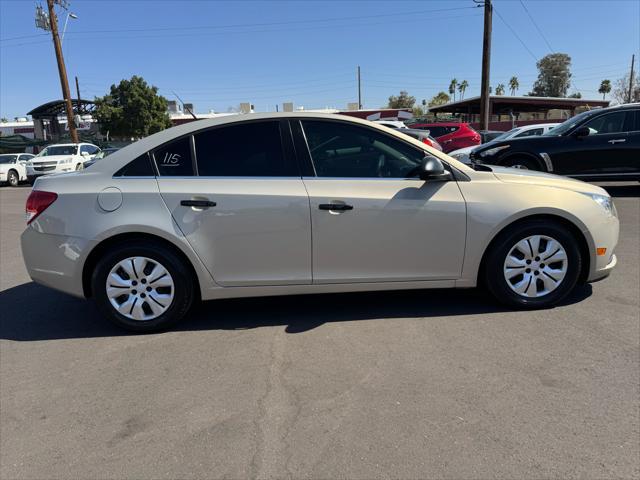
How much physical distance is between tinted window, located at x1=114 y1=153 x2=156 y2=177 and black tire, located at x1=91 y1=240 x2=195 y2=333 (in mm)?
533

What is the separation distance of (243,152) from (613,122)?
8675mm

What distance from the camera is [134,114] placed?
45312 millimetres

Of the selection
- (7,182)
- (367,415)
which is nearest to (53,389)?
(367,415)

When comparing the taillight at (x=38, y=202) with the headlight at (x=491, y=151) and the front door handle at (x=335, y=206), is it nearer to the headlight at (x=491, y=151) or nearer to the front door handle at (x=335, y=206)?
the front door handle at (x=335, y=206)

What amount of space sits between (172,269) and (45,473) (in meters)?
1.68

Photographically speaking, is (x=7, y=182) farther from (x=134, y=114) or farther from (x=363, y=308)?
(x=134, y=114)

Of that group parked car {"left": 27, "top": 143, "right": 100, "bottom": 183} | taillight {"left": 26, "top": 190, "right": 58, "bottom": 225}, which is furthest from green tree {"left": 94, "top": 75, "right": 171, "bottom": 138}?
taillight {"left": 26, "top": 190, "right": 58, "bottom": 225}

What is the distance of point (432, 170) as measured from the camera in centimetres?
372

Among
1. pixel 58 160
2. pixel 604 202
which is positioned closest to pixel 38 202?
pixel 604 202

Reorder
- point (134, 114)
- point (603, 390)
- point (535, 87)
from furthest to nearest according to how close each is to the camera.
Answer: point (535, 87) < point (134, 114) < point (603, 390)

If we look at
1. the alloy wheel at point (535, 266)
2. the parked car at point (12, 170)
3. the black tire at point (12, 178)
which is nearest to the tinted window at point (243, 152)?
the alloy wheel at point (535, 266)

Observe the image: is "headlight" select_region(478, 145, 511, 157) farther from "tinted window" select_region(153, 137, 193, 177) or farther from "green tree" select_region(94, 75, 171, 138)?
"green tree" select_region(94, 75, 171, 138)

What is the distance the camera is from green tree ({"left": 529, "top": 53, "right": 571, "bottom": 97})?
293 feet

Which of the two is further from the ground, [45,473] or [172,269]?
[172,269]
